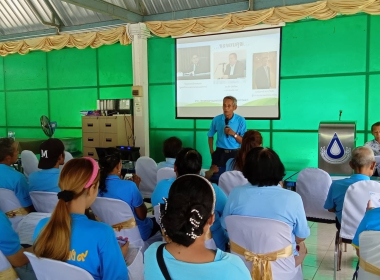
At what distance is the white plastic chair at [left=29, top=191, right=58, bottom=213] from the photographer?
8.69ft

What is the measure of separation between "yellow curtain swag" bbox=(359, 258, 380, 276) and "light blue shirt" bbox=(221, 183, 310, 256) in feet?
1.23

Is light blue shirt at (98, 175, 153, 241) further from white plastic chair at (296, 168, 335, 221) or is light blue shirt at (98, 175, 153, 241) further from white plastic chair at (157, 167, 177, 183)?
white plastic chair at (296, 168, 335, 221)

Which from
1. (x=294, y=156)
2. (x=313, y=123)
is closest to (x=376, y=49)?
(x=313, y=123)

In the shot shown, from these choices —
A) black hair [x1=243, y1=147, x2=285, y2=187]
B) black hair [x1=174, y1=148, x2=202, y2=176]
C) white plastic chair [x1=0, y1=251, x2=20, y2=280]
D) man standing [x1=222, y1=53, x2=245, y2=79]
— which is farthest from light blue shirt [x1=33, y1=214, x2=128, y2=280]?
man standing [x1=222, y1=53, x2=245, y2=79]

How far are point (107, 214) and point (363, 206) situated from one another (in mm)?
1860

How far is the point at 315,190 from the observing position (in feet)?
11.3

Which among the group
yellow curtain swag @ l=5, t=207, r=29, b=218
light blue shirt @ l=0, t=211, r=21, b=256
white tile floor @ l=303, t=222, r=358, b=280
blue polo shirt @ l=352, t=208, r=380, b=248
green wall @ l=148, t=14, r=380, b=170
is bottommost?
white tile floor @ l=303, t=222, r=358, b=280

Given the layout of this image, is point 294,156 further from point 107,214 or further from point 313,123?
point 107,214

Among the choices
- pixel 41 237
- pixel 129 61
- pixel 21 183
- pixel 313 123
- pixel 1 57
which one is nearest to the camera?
pixel 41 237

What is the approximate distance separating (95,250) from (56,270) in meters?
0.17

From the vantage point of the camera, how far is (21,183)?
9.41 ft

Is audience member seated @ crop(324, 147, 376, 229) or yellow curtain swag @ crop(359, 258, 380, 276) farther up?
audience member seated @ crop(324, 147, 376, 229)

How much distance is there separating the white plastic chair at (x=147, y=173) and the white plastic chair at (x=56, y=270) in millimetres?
2752

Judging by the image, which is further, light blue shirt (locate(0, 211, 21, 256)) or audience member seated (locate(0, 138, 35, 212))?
audience member seated (locate(0, 138, 35, 212))
